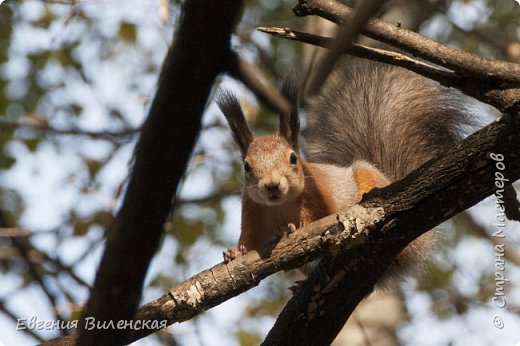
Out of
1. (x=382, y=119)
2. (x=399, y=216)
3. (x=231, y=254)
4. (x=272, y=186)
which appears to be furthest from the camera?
(x=382, y=119)

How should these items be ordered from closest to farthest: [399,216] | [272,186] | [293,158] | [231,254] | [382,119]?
[399,216] < [231,254] < [272,186] < [293,158] < [382,119]

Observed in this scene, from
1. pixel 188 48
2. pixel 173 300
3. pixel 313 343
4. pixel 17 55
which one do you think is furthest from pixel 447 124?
pixel 17 55

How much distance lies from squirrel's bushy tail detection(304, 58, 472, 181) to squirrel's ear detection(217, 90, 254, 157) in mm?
507

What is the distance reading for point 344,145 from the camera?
3.72 metres

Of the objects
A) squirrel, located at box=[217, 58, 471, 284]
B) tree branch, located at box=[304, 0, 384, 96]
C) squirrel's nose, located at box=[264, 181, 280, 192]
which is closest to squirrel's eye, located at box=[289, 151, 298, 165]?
squirrel, located at box=[217, 58, 471, 284]

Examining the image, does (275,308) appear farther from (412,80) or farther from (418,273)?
(412,80)

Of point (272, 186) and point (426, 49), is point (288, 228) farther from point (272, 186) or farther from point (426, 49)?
point (426, 49)

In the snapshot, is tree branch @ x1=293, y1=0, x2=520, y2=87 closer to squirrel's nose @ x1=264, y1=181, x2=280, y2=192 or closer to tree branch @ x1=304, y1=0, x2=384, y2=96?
squirrel's nose @ x1=264, y1=181, x2=280, y2=192

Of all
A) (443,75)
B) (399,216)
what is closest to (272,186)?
(399,216)

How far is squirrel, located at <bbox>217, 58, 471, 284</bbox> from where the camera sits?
305 cm

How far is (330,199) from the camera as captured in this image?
3.18m

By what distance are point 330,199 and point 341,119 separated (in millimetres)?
687

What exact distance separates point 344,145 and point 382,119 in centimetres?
26

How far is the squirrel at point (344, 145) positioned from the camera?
3047mm
